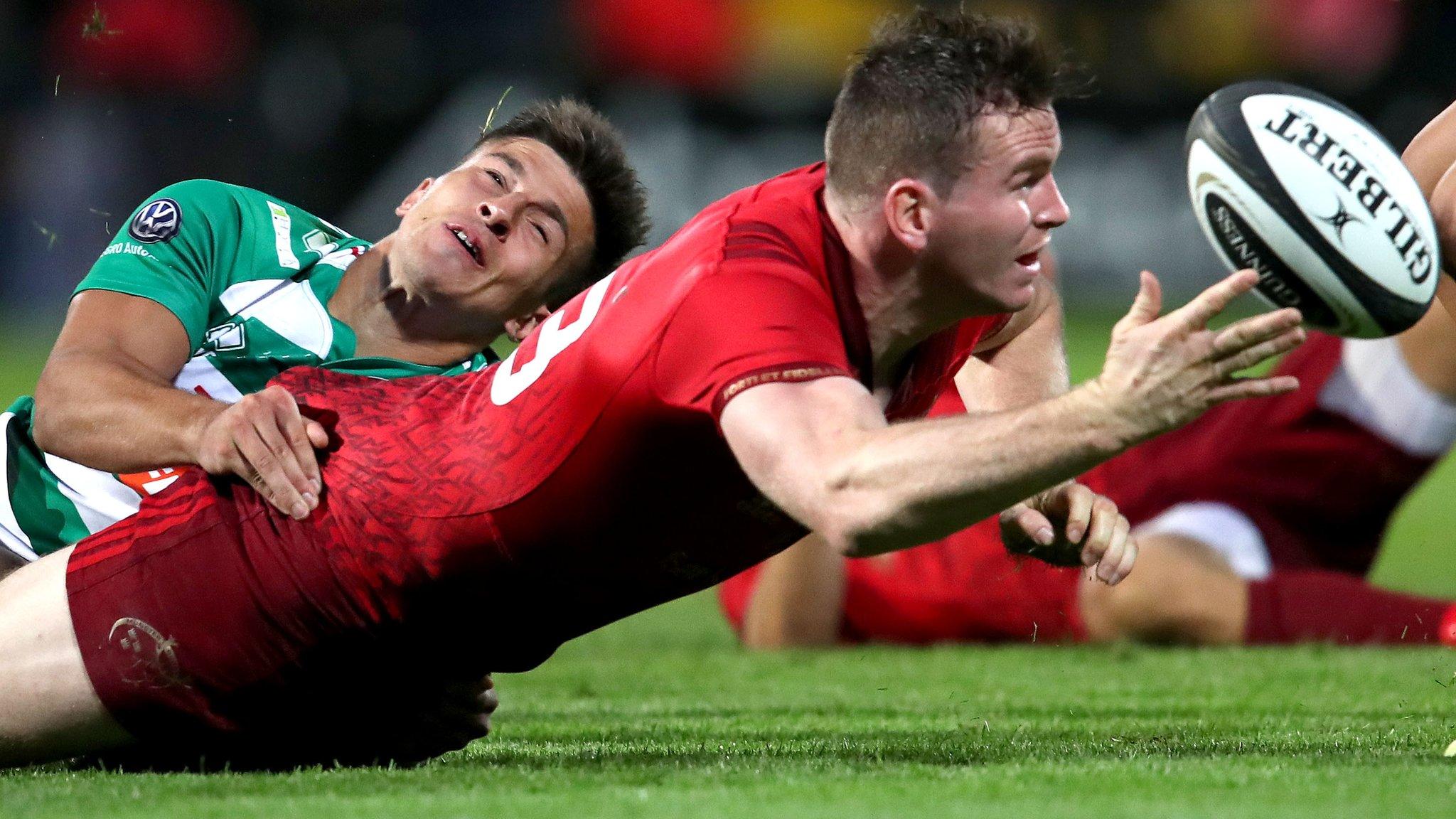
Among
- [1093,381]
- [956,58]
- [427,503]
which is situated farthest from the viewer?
[427,503]

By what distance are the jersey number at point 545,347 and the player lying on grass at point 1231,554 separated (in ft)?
9.72

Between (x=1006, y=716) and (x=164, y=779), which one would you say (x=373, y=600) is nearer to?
(x=164, y=779)

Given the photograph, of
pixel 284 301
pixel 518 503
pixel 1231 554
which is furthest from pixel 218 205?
pixel 1231 554

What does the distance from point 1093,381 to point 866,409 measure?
0.38m

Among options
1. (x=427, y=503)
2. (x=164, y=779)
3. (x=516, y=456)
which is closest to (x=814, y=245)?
(x=516, y=456)

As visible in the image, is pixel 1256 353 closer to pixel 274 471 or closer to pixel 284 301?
pixel 274 471

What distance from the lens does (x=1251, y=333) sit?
2883 millimetres

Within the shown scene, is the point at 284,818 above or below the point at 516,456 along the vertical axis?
below

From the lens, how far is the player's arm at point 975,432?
2906 millimetres

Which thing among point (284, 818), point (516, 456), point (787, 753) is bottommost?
point (787, 753)

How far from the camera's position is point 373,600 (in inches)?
151

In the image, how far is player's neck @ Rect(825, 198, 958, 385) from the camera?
3502 mm

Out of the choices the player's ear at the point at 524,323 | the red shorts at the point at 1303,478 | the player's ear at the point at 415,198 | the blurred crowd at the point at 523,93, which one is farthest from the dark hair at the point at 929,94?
the blurred crowd at the point at 523,93

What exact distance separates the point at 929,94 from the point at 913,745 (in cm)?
159
